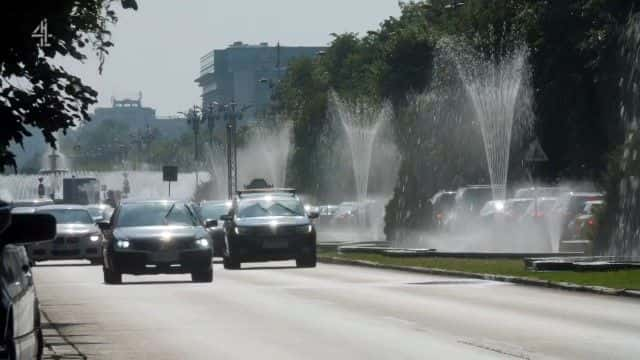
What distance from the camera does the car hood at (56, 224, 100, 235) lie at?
46.7 metres

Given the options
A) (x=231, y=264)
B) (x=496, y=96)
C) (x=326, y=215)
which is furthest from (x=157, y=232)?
(x=326, y=215)

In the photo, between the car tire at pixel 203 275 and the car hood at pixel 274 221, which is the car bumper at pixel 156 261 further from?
the car hood at pixel 274 221

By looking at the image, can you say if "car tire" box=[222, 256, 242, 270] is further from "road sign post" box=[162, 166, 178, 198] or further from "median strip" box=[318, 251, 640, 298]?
"road sign post" box=[162, 166, 178, 198]

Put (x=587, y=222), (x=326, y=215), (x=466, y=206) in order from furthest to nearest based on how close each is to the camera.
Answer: (x=326, y=215) → (x=466, y=206) → (x=587, y=222)

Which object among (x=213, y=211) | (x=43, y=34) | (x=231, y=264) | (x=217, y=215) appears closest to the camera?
(x=43, y=34)

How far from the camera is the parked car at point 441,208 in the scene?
60188 mm

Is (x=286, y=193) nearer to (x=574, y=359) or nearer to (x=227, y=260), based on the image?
(x=227, y=260)

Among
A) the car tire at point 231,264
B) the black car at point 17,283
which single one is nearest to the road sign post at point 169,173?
the car tire at point 231,264

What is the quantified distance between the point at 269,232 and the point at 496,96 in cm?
3145

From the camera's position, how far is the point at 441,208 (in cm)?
6059

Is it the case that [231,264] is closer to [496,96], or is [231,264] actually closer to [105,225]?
[105,225]

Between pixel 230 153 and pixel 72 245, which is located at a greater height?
pixel 230 153

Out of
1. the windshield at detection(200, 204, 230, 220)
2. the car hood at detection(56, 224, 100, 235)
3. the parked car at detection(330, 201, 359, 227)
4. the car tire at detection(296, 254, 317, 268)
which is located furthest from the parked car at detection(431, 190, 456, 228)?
the parked car at detection(330, 201, 359, 227)

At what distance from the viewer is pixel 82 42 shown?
19562mm
